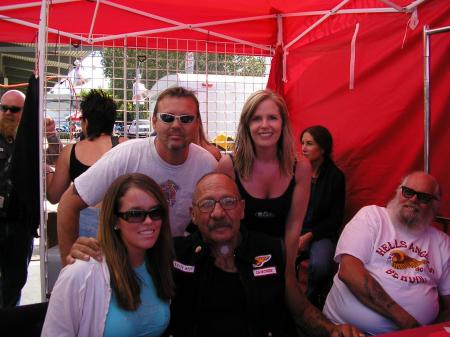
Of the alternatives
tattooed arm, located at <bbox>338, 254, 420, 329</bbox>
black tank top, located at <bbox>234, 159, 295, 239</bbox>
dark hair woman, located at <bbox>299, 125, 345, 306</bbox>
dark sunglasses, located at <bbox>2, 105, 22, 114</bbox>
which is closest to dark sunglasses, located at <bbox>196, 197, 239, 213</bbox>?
black tank top, located at <bbox>234, 159, 295, 239</bbox>

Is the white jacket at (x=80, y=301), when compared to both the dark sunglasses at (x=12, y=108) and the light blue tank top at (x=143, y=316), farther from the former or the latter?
the dark sunglasses at (x=12, y=108)

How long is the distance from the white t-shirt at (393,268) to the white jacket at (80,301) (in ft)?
4.59

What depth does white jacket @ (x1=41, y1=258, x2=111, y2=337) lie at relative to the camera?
4.90 feet

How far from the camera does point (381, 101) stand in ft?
12.0

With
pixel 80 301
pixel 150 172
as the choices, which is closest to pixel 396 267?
pixel 150 172

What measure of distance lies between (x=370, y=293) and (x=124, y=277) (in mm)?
1334

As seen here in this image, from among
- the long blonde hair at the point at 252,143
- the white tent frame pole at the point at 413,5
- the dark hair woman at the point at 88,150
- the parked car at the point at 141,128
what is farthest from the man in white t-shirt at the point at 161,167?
the parked car at the point at 141,128

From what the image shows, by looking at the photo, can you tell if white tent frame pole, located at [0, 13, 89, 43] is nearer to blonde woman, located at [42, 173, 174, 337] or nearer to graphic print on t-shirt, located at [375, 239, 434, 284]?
blonde woman, located at [42, 173, 174, 337]

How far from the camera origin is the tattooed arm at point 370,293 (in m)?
2.26

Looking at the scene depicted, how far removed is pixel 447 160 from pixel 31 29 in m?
3.89

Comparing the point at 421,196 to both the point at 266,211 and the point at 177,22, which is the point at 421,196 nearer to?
the point at 266,211

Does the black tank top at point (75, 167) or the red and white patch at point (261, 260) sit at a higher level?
the black tank top at point (75, 167)

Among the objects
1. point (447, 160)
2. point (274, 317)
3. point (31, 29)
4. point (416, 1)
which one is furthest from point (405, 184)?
point (31, 29)

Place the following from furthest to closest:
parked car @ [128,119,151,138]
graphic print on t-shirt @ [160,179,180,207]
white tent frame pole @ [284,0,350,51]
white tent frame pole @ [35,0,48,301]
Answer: parked car @ [128,119,151,138] → white tent frame pole @ [284,0,350,51] → white tent frame pole @ [35,0,48,301] → graphic print on t-shirt @ [160,179,180,207]
